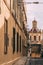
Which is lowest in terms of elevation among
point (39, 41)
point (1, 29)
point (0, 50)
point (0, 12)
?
point (39, 41)

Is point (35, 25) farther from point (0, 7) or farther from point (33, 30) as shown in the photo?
point (0, 7)

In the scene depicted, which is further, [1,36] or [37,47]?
[37,47]

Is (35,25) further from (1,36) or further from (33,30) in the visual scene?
(1,36)

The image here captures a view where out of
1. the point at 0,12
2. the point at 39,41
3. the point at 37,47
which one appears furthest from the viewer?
the point at 39,41

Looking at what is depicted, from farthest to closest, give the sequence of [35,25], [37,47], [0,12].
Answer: [35,25], [37,47], [0,12]

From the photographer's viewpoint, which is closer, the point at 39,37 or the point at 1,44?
the point at 1,44

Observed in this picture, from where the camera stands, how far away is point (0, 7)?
11898mm

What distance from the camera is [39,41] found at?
99.2 m

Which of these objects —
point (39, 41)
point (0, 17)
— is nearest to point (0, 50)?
point (0, 17)

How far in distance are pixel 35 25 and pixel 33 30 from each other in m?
8.20

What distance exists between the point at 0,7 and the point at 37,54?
191 ft

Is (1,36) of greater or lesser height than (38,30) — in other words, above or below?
above

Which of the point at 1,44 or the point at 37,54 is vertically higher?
the point at 1,44

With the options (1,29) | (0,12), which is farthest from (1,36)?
(0,12)
